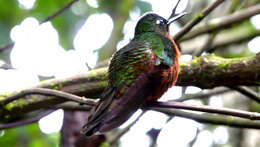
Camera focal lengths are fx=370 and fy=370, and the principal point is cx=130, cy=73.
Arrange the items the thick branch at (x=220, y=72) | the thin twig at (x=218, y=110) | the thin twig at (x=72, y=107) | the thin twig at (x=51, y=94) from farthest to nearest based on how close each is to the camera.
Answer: the thin twig at (x=72, y=107) < the thick branch at (x=220, y=72) < the thin twig at (x=51, y=94) < the thin twig at (x=218, y=110)

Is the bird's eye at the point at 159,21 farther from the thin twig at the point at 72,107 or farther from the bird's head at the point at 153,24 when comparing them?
the thin twig at the point at 72,107

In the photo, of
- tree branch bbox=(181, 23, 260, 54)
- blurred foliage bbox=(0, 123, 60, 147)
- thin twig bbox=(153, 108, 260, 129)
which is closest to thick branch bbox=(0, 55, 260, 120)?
thin twig bbox=(153, 108, 260, 129)

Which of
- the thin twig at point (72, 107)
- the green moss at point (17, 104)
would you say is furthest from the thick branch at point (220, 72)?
the green moss at point (17, 104)

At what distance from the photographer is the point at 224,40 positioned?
5.80m

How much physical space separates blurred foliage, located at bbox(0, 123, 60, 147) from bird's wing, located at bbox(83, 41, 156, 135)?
2.62m

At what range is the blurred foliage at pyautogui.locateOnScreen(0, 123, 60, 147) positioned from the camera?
4.96 metres

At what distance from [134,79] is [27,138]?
2.94 metres

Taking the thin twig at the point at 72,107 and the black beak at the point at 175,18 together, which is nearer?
the black beak at the point at 175,18

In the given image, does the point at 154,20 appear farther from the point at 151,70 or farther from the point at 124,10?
the point at 124,10

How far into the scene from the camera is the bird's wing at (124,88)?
2.35 meters

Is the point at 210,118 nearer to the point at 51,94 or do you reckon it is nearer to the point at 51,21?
the point at 51,94

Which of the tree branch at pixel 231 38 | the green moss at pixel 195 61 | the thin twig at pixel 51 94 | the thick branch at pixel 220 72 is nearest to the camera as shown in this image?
the thin twig at pixel 51 94

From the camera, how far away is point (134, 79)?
2590 mm

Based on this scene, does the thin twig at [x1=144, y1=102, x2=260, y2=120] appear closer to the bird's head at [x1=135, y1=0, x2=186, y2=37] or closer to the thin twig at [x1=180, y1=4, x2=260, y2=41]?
the bird's head at [x1=135, y1=0, x2=186, y2=37]
